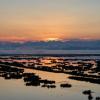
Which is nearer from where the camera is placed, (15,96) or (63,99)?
(63,99)

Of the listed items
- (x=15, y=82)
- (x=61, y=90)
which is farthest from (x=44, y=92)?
(x=15, y=82)

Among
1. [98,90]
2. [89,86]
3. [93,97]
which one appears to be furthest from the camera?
[89,86]

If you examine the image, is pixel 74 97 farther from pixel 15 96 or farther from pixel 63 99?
pixel 15 96

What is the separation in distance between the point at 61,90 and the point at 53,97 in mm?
4904

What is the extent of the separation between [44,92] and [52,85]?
5909 mm

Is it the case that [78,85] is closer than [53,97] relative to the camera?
No

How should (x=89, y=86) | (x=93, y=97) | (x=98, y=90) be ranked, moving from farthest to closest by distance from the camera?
1. (x=89, y=86)
2. (x=98, y=90)
3. (x=93, y=97)

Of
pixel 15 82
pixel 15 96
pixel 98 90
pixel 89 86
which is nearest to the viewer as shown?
pixel 15 96

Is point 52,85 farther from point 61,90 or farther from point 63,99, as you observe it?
point 63,99

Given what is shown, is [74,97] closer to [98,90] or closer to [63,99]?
[63,99]

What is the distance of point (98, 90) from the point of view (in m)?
46.5

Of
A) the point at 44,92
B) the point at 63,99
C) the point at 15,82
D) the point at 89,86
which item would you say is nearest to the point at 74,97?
the point at 63,99

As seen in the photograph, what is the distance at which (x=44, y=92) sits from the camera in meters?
45.5

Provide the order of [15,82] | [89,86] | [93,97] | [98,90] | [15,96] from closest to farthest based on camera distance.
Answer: [93,97] → [15,96] → [98,90] → [89,86] → [15,82]
